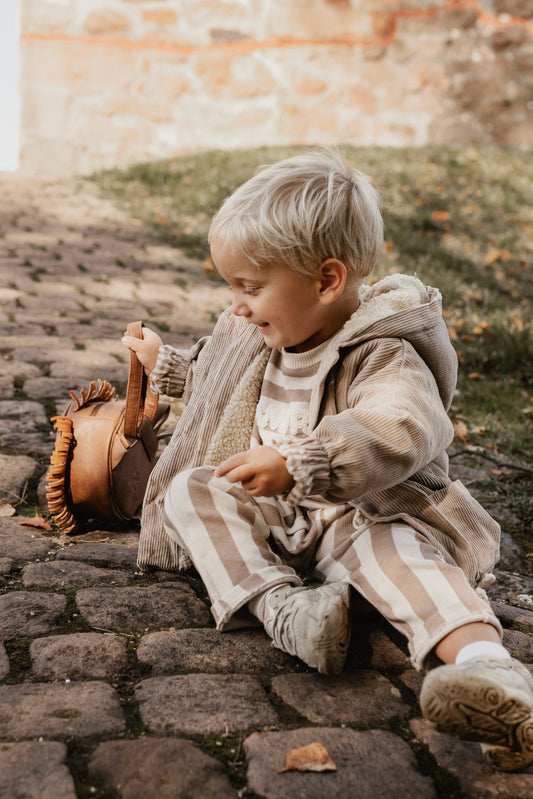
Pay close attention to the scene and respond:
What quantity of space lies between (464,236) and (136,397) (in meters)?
4.96

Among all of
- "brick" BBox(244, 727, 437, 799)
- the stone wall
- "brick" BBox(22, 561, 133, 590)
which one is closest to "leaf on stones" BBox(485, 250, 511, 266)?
the stone wall

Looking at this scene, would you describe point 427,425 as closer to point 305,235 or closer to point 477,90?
point 305,235

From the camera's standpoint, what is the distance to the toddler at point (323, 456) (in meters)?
1.70

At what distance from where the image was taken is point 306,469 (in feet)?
5.49

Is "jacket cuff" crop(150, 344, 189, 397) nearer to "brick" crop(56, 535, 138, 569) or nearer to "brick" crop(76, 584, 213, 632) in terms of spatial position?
"brick" crop(56, 535, 138, 569)

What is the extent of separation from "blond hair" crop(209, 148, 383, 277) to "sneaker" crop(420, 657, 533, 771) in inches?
38.3

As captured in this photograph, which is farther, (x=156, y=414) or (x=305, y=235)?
(x=156, y=414)

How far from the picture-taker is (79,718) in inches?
59.8

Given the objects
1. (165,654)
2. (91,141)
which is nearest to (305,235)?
(165,654)

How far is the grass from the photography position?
3748 mm

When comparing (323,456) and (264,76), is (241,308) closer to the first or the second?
(323,456)

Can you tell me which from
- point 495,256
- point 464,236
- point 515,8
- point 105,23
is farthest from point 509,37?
point 495,256

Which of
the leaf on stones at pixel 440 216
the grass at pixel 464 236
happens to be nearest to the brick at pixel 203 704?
the grass at pixel 464 236

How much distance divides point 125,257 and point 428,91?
563cm
